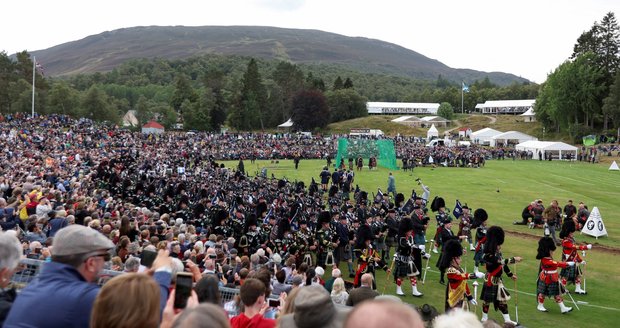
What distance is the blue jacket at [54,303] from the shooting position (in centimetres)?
299

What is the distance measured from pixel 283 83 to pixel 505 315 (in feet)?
319

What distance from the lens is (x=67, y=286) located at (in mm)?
3100

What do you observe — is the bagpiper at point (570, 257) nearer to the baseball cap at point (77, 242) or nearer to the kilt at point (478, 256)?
the kilt at point (478, 256)

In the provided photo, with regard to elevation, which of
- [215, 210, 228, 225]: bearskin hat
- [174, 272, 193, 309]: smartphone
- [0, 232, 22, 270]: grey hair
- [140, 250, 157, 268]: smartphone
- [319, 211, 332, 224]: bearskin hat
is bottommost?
[319, 211, 332, 224]: bearskin hat

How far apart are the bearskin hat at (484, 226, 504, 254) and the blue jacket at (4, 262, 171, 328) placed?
10255mm

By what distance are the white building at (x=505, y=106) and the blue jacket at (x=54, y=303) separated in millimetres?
129075

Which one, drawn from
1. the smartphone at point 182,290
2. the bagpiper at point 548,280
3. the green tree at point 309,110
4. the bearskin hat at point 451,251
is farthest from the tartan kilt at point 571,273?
the green tree at point 309,110

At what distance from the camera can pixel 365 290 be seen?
590cm

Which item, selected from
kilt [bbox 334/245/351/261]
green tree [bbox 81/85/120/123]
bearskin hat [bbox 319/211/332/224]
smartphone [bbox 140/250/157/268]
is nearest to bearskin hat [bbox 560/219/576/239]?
kilt [bbox 334/245/351/261]

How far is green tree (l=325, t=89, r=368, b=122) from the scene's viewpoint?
104 m

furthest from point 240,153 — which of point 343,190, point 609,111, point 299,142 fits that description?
point 609,111

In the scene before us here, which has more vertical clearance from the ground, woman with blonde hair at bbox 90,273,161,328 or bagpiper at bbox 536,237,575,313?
woman with blonde hair at bbox 90,273,161,328

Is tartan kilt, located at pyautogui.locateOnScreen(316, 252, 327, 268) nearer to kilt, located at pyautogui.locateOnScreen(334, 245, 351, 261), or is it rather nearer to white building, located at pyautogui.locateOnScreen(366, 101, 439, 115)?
kilt, located at pyautogui.locateOnScreen(334, 245, 351, 261)

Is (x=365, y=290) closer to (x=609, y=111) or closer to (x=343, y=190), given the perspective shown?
(x=343, y=190)
